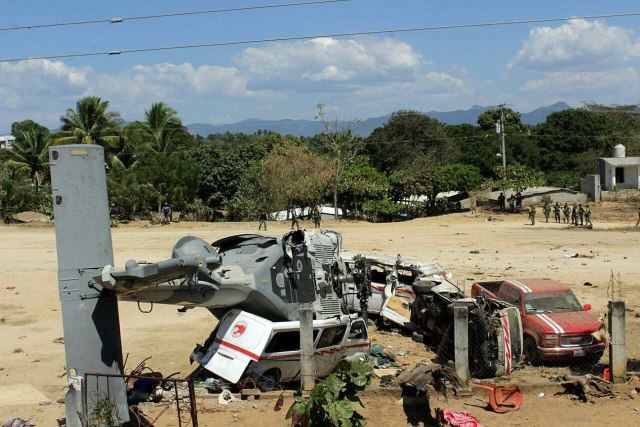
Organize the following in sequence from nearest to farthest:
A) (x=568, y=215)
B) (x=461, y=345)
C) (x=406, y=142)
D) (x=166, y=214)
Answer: (x=461, y=345)
(x=568, y=215)
(x=166, y=214)
(x=406, y=142)

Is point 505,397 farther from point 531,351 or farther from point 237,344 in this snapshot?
point 237,344

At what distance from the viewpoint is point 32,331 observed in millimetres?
17281

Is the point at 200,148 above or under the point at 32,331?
above

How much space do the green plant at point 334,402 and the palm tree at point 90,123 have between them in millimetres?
47318

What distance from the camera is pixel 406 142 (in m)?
67.6

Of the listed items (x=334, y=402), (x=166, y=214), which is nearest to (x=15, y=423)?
(x=334, y=402)

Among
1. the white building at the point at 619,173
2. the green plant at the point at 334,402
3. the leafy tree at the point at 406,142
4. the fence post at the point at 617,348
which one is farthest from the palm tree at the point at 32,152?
the green plant at the point at 334,402

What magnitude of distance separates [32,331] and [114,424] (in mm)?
9894

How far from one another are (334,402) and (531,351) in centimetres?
715

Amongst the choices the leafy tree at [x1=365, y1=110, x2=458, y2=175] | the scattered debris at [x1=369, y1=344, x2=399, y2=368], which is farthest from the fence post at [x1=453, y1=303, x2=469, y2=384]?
the leafy tree at [x1=365, y1=110, x2=458, y2=175]

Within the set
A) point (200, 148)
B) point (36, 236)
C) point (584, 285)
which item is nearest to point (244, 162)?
point (200, 148)

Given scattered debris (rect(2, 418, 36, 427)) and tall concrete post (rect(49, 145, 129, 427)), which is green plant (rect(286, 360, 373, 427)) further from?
scattered debris (rect(2, 418, 36, 427))

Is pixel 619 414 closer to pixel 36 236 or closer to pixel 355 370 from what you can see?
pixel 355 370

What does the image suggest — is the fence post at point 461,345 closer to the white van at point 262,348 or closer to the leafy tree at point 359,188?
the white van at point 262,348
